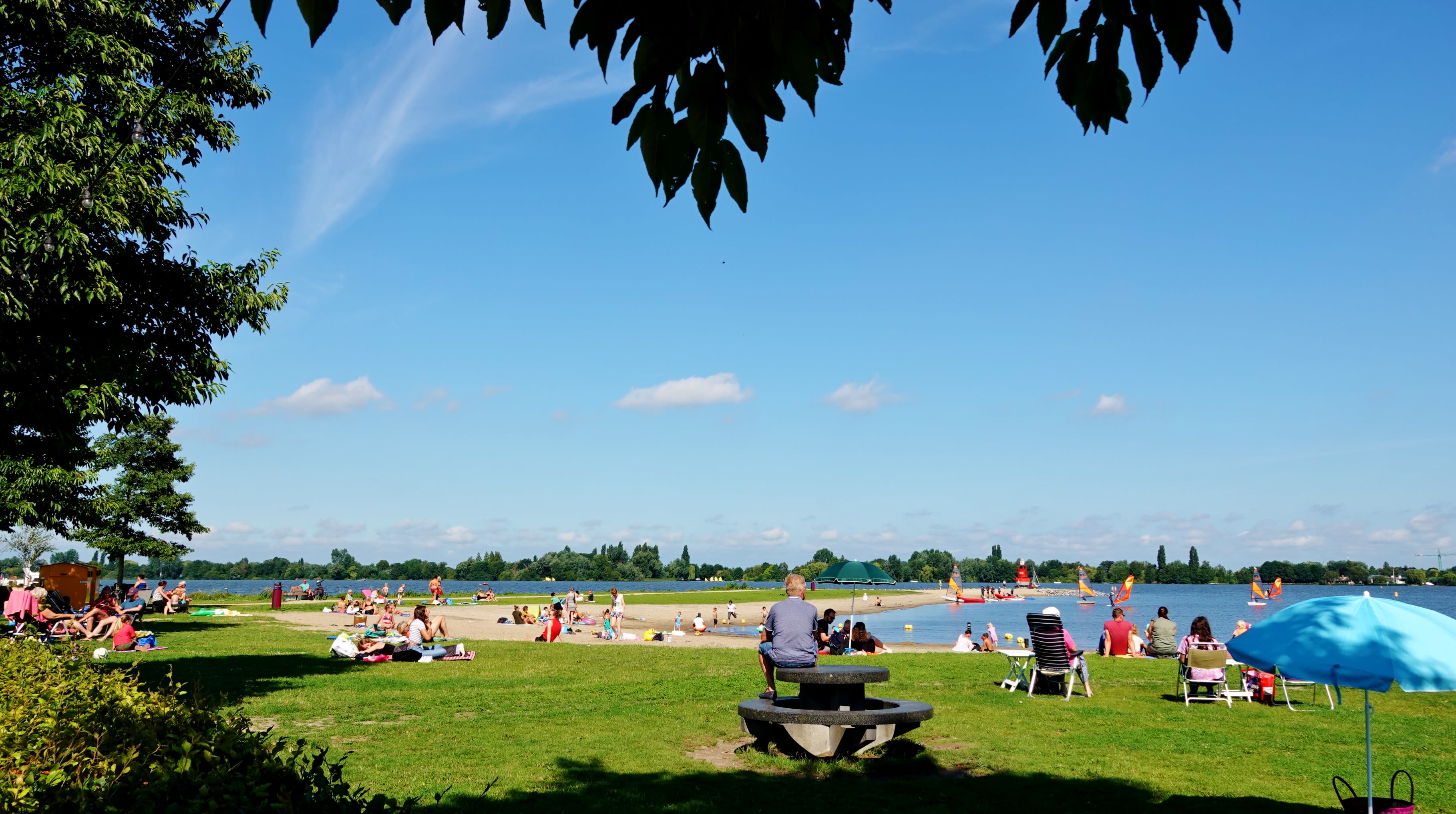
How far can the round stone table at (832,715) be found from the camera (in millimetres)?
9562

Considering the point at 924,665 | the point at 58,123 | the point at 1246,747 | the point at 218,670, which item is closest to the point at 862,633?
the point at 924,665

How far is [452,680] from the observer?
1595cm

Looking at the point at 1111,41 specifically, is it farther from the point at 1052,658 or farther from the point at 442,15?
the point at 1052,658

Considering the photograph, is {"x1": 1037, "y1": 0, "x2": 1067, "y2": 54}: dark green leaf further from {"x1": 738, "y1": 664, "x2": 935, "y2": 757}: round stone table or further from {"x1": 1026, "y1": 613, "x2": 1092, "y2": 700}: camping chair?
{"x1": 1026, "y1": 613, "x2": 1092, "y2": 700}: camping chair

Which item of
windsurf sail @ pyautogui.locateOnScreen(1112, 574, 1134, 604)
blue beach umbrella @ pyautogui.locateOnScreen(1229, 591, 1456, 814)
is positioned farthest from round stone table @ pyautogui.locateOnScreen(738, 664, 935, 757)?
windsurf sail @ pyautogui.locateOnScreen(1112, 574, 1134, 604)

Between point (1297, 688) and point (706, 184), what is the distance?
16.9 metres

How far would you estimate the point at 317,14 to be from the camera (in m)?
2.30

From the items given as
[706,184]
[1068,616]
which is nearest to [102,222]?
[706,184]

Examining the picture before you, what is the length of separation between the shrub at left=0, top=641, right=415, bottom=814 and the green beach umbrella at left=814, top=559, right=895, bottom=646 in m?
20.3

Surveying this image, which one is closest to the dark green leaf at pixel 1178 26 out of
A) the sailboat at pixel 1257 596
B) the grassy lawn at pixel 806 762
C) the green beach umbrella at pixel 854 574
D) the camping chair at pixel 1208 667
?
the grassy lawn at pixel 806 762

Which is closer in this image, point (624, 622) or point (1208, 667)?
point (1208, 667)

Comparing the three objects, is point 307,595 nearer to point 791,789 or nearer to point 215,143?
point 215,143

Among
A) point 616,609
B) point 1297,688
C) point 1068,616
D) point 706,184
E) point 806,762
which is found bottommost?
point 1068,616

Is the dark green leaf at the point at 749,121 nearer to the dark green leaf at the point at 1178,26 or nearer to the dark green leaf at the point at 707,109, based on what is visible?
the dark green leaf at the point at 707,109
